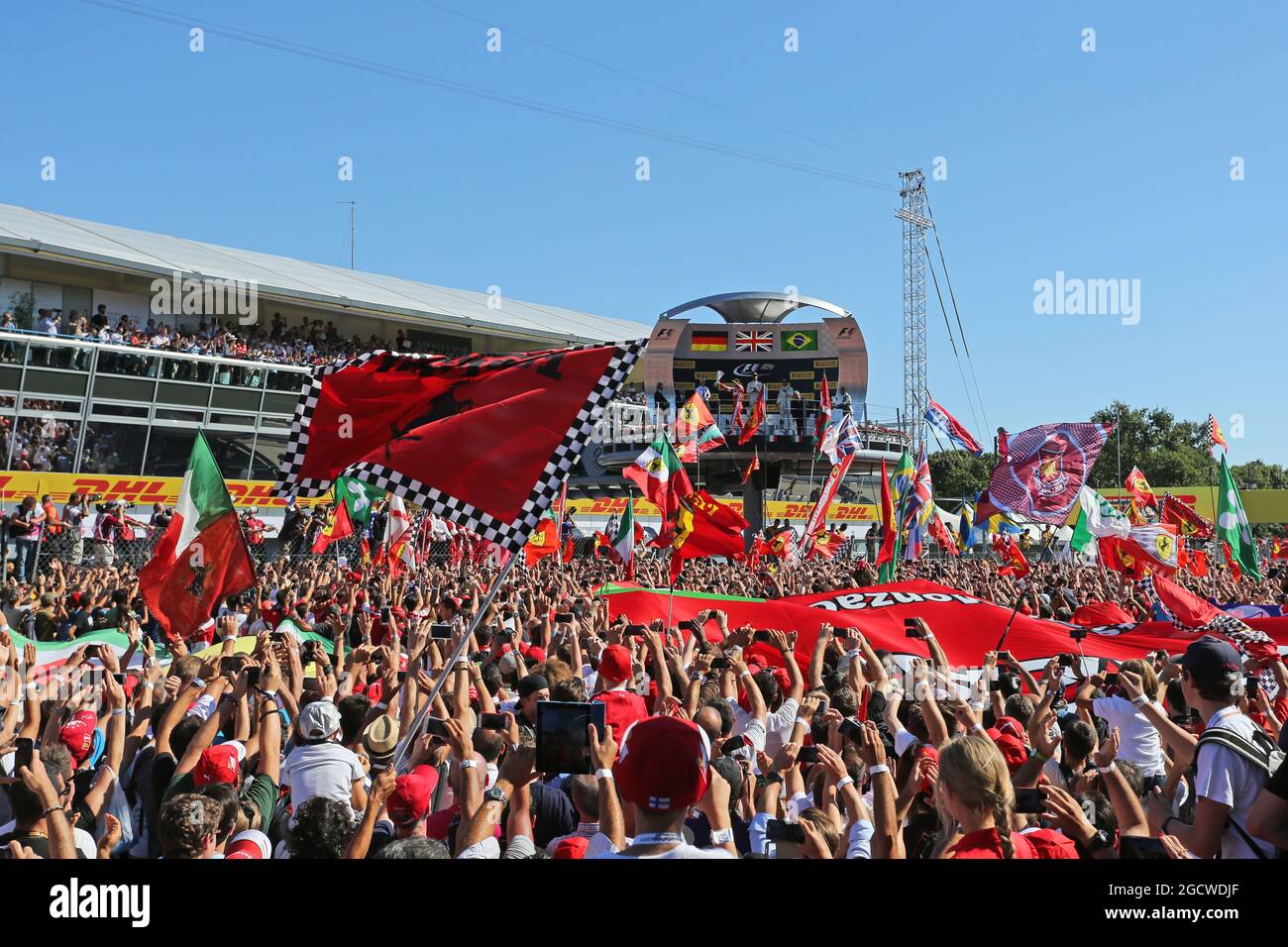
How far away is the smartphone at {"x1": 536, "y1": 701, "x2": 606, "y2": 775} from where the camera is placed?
4.23 metres

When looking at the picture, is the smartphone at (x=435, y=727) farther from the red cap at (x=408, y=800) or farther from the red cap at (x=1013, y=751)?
the red cap at (x=1013, y=751)

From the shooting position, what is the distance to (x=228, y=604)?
1449 cm

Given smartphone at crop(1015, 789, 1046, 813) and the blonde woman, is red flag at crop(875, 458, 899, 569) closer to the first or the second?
smartphone at crop(1015, 789, 1046, 813)

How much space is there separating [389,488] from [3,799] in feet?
7.98

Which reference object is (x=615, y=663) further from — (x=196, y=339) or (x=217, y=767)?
(x=196, y=339)

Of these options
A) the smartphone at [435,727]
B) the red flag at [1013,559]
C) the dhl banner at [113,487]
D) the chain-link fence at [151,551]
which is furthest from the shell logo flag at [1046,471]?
the dhl banner at [113,487]

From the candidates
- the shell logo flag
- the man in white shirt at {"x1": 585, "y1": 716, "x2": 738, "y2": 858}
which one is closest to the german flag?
the shell logo flag

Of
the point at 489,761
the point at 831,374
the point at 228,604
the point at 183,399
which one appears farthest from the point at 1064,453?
the point at 831,374

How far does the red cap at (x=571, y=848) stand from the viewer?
4031mm

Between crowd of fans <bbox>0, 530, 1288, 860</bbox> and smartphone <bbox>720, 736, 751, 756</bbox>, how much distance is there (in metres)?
0.04

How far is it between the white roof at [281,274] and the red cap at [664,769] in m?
34.3

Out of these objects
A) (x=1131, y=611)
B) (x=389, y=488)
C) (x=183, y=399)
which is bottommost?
(x=1131, y=611)
